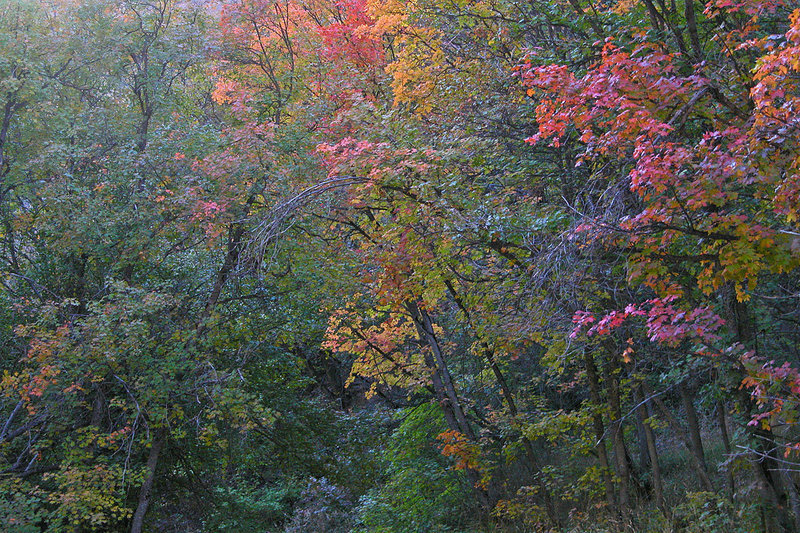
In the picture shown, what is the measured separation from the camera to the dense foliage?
17.9 feet

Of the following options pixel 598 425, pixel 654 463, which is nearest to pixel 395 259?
pixel 598 425

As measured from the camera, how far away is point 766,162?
421cm

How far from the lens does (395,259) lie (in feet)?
27.2

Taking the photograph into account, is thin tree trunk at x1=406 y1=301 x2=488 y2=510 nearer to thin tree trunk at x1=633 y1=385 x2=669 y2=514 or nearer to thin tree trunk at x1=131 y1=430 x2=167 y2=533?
thin tree trunk at x1=633 y1=385 x2=669 y2=514

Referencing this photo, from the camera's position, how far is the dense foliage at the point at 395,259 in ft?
17.9

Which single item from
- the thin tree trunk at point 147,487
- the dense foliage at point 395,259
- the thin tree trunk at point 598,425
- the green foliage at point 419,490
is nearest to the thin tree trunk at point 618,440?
the dense foliage at point 395,259

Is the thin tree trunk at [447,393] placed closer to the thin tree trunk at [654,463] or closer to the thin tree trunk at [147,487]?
the thin tree trunk at [654,463]

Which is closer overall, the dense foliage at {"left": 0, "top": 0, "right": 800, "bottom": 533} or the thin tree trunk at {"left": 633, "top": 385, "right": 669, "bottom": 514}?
the dense foliage at {"left": 0, "top": 0, "right": 800, "bottom": 533}

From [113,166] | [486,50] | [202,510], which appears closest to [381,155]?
[486,50]

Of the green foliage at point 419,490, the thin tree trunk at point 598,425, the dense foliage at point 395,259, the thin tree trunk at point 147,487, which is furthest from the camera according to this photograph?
the green foliage at point 419,490

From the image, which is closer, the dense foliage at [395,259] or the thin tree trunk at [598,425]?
the dense foliage at [395,259]

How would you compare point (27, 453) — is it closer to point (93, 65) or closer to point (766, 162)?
point (93, 65)

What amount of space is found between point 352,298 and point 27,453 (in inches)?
219

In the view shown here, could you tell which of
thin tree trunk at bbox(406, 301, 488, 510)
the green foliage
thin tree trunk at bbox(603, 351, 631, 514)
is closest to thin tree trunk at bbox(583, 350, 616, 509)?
thin tree trunk at bbox(603, 351, 631, 514)
